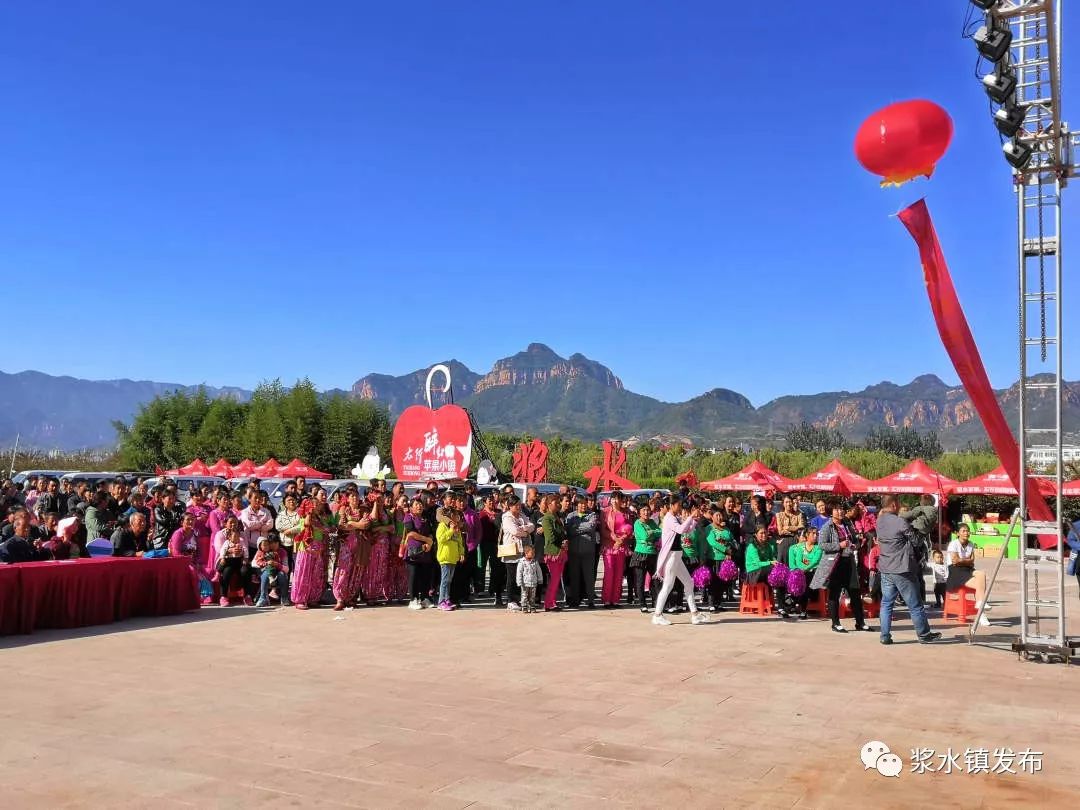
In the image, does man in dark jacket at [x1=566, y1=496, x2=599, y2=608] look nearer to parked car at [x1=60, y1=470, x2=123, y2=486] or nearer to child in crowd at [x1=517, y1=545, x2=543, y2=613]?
child in crowd at [x1=517, y1=545, x2=543, y2=613]

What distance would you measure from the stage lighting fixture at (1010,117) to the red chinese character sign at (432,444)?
1721 cm

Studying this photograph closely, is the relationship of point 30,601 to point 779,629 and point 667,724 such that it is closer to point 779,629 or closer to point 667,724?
point 667,724

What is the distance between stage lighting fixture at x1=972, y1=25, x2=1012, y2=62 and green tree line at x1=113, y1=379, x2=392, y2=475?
46.3m

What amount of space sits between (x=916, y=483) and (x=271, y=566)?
17.9 m

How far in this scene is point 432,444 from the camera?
990 inches

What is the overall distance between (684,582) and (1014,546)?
20.8 metres

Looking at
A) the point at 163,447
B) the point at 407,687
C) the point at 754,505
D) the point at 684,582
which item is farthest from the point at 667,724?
the point at 163,447

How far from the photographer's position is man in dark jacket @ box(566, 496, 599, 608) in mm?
13031

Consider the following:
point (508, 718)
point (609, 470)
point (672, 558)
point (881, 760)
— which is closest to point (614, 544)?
point (672, 558)

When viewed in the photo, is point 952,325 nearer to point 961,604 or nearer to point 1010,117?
point 1010,117

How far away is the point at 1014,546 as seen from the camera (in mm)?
27625

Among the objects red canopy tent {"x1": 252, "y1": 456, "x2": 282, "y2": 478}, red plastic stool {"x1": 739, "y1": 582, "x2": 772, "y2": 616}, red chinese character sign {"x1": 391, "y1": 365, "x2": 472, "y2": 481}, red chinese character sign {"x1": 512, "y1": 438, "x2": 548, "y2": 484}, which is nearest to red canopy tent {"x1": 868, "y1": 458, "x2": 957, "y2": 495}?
red chinese character sign {"x1": 512, "y1": 438, "x2": 548, "y2": 484}

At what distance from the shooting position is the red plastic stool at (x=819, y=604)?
41.2ft

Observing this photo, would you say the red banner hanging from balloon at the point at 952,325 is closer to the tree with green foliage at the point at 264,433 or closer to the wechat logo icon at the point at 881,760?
the wechat logo icon at the point at 881,760
